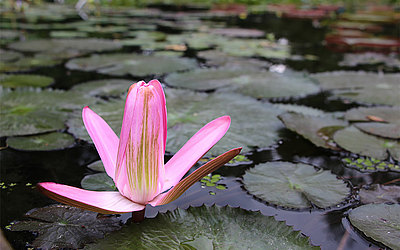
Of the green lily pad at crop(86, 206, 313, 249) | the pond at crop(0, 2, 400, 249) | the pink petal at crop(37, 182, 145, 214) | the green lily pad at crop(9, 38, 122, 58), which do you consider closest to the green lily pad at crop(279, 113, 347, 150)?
the pond at crop(0, 2, 400, 249)

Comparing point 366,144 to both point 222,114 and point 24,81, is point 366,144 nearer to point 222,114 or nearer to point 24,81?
point 222,114

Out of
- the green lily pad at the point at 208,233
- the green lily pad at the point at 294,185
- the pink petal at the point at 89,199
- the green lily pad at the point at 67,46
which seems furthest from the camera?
the green lily pad at the point at 67,46

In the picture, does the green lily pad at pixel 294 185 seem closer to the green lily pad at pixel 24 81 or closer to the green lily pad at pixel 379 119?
the green lily pad at pixel 379 119

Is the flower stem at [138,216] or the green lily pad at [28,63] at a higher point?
the green lily pad at [28,63]

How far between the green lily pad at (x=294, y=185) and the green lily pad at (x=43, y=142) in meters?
0.71

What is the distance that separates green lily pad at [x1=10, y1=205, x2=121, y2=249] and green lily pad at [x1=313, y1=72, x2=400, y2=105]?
1.57 m

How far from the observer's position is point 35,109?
162cm

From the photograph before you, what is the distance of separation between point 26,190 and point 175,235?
536 mm

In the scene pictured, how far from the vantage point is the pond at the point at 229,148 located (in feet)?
2.70

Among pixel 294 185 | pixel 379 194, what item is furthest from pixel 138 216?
pixel 379 194

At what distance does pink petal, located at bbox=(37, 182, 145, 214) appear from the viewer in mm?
636

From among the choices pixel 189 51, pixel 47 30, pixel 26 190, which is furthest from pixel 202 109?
pixel 47 30

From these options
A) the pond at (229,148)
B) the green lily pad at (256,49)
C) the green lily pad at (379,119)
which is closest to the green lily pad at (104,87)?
the pond at (229,148)

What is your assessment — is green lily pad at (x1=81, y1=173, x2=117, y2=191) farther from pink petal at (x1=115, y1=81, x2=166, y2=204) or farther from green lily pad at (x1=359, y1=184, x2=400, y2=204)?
green lily pad at (x1=359, y1=184, x2=400, y2=204)
